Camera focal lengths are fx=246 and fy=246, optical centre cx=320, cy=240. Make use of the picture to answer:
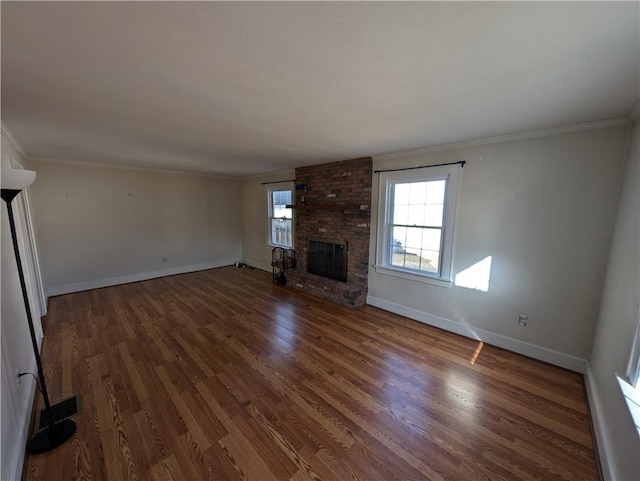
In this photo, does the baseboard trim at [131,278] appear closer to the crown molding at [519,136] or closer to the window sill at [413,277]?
the window sill at [413,277]

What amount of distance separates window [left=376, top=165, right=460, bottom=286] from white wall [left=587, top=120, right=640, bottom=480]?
1327mm

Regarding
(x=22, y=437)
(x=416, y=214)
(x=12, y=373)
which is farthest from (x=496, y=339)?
(x=12, y=373)

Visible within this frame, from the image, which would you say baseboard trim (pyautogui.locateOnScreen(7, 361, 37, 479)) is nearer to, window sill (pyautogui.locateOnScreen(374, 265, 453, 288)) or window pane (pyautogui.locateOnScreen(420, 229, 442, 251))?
window sill (pyautogui.locateOnScreen(374, 265, 453, 288))

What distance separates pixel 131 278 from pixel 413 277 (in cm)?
546

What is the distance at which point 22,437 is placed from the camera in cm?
157

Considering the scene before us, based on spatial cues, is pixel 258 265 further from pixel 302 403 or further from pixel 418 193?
pixel 302 403

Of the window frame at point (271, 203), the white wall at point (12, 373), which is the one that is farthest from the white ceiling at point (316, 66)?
the window frame at point (271, 203)

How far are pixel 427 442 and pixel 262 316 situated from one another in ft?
8.15

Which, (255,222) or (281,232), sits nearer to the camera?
(281,232)

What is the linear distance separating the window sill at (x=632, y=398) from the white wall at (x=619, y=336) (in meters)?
0.06

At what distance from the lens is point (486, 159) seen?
2766mm

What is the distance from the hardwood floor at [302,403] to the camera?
5.05 ft

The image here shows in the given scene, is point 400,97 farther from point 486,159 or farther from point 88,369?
point 88,369

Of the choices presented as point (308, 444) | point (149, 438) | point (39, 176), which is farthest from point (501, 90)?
point (39, 176)
